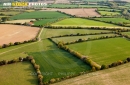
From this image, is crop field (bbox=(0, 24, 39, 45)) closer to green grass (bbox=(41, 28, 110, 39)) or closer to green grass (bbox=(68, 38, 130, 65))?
green grass (bbox=(41, 28, 110, 39))

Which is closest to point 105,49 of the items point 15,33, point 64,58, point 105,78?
point 64,58

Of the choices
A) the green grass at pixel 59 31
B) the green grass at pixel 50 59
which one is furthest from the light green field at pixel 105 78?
the green grass at pixel 59 31

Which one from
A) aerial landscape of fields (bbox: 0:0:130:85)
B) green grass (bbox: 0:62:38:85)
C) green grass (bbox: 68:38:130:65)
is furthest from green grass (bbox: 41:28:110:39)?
green grass (bbox: 0:62:38:85)

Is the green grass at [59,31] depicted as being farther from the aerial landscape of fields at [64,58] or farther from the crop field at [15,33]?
the crop field at [15,33]

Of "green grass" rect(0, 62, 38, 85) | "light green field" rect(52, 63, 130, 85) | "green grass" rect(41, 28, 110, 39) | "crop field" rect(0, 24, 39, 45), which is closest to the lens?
"light green field" rect(52, 63, 130, 85)

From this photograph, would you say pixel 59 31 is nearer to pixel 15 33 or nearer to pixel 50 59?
pixel 15 33

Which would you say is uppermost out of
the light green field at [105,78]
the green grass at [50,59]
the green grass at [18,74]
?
the green grass at [50,59]
